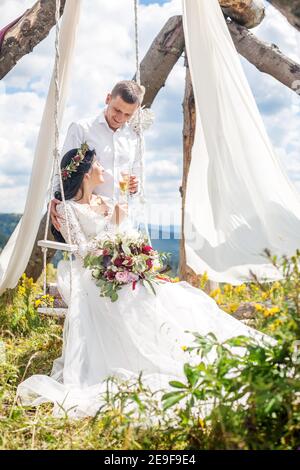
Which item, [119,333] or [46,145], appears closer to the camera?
[119,333]

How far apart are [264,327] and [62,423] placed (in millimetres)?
1328

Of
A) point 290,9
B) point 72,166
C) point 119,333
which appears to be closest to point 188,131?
point 72,166

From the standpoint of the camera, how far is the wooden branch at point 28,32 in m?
6.54

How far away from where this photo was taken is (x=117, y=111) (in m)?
4.96

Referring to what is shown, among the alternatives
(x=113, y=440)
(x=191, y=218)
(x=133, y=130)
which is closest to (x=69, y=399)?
(x=113, y=440)

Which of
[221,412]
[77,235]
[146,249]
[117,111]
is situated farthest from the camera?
[117,111]

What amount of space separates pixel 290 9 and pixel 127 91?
142 cm

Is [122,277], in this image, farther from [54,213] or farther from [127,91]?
[127,91]

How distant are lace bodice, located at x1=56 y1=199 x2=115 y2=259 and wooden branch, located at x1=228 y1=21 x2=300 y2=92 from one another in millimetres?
2813

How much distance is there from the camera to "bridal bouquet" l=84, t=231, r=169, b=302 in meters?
4.28

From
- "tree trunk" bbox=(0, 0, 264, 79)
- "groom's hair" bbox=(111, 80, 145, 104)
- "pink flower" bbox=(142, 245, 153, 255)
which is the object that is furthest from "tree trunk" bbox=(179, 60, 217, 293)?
"pink flower" bbox=(142, 245, 153, 255)

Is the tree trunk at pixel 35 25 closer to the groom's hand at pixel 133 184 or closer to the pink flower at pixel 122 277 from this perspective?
the groom's hand at pixel 133 184

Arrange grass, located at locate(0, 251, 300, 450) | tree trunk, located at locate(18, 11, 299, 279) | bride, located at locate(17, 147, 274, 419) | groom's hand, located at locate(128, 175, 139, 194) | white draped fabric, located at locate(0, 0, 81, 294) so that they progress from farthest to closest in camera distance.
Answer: tree trunk, located at locate(18, 11, 299, 279)
white draped fabric, located at locate(0, 0, 81, 294)
groom's hand, located at locate(128, 175, 139, 194)
bride, located at locate(17, 147, 274, 419)
grass, located at locate(0, 251, 300, 450)

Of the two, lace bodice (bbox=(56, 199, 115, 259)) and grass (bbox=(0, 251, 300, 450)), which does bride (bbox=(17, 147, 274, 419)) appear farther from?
grass (bbox=(0, 251, 300, 450))
